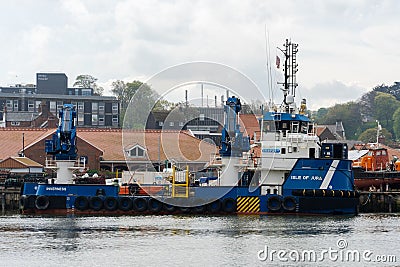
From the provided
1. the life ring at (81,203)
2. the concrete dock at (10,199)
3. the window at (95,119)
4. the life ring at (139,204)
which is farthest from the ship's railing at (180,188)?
the window at (95,119)

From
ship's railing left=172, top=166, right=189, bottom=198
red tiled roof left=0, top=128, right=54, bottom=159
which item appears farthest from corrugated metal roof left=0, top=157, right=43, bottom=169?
ship's railing left=172, top=166, right=189, bottom=198

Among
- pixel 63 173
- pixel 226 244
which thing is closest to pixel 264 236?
pixel 226 244

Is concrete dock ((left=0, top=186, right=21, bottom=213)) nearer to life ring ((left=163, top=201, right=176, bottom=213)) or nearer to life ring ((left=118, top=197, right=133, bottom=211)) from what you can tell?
life ring ((left=118, top=197, right=133, bottom=211))

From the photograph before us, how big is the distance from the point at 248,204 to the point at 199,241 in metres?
14.0

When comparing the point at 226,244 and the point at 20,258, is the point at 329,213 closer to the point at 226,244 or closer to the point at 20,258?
the point at 226,244

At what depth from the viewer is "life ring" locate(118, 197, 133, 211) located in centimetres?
6122

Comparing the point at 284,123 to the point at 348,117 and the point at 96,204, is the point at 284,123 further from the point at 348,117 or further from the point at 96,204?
the point at 348,117

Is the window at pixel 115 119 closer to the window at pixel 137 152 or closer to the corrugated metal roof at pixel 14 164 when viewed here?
the window at pixel 137 152

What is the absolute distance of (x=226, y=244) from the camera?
44875 mm

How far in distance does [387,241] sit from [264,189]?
50.5 ft

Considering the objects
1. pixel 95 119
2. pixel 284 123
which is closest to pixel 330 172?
pixel 284 123

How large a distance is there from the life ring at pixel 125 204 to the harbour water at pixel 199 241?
1789mm

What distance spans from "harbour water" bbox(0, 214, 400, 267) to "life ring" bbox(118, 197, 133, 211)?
1.79 metres

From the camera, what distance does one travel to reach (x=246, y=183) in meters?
60.6
